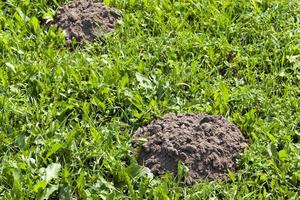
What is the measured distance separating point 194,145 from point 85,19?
1.39 m

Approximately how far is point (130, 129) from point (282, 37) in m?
1.34

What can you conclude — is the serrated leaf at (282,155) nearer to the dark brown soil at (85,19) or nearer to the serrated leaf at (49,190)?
the serrated leaf at (49,190)

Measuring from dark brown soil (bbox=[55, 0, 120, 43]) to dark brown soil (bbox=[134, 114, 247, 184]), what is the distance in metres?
0.97

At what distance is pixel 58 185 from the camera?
3.38m

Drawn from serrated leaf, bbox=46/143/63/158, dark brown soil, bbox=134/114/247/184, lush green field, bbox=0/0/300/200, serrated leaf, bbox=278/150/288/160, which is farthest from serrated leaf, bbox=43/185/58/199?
serrated leaf, bbox=278/150/288/160

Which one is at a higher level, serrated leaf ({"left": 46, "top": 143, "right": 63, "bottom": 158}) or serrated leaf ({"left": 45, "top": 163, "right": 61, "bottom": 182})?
serrated leaf ({"left": 46, "top": 143, "right": 63, "bottom": 158})

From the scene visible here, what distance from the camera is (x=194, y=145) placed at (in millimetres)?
3529

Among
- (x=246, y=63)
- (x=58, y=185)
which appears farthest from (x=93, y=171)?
(x=246, y=63)

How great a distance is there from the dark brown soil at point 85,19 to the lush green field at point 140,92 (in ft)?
0.27

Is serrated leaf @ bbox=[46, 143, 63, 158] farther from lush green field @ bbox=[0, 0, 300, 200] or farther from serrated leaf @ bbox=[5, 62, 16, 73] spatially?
serrated leaf @ bbox=[5, 62, 16, 73]

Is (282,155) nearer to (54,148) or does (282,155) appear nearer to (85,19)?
(54,148)

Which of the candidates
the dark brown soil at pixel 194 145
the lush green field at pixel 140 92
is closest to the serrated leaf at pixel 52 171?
the lush green field at pixel 140 92

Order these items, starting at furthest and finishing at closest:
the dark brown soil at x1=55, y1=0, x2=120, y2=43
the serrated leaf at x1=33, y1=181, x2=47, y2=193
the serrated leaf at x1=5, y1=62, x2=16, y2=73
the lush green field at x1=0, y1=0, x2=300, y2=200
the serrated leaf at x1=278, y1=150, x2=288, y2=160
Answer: the dark brown soil at x1=55, y1=0, x2=120, y2=43 → the serrated leaf at x1=5, y1=62, x2=16, y2=73 → the serrated leaf at x1=278, y1=150, x2=288, y2=160 → the lush green field at x1=0, y1=0, x2=300, y2=200 → the serrated leaf at x1=33, y1=181, x2=47, y2=193

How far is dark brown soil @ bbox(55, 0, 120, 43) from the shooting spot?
438 centimetres
